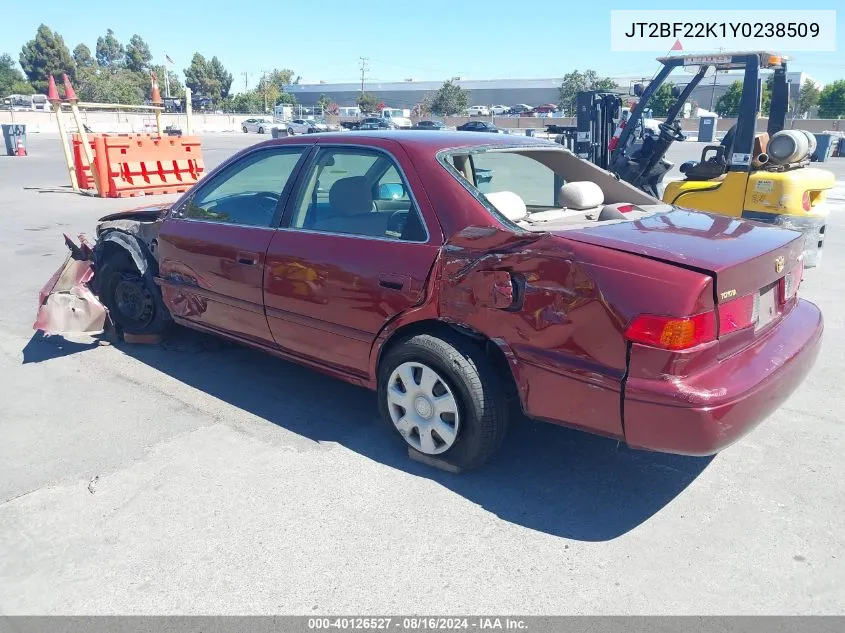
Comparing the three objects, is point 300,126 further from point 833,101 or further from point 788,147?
point 788,147

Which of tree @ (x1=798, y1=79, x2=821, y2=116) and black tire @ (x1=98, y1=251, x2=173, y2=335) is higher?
tree @ (x1=798, y1=79, x2=821, y2=116)

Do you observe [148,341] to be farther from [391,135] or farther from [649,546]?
[649,546]

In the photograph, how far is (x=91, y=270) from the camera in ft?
17.3

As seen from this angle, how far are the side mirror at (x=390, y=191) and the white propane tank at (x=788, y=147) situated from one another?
16.1 feet

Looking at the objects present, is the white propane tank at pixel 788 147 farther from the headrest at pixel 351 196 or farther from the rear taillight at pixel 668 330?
the rear taillight at pixel 668 330

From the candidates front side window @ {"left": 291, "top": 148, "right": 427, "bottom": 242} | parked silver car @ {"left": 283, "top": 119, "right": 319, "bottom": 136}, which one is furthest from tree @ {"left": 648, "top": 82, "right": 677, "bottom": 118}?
parked silver car @ {"left": 283, "top": 119, "right": 319, "bottom": 136}

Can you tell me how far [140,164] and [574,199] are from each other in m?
13.2

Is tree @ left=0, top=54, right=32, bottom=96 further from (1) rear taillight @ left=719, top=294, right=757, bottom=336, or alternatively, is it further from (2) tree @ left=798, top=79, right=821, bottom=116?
(1) rear taillight @ left=719, top=294, right=757, bottom=336

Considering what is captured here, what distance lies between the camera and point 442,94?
92375 millimetres

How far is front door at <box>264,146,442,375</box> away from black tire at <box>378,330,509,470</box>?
249mm

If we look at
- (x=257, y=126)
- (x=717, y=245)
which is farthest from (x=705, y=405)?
(x=257, y=126)

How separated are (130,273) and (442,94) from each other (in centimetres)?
9268

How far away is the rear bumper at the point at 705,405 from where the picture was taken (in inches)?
102

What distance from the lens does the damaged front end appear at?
15.9 ft
